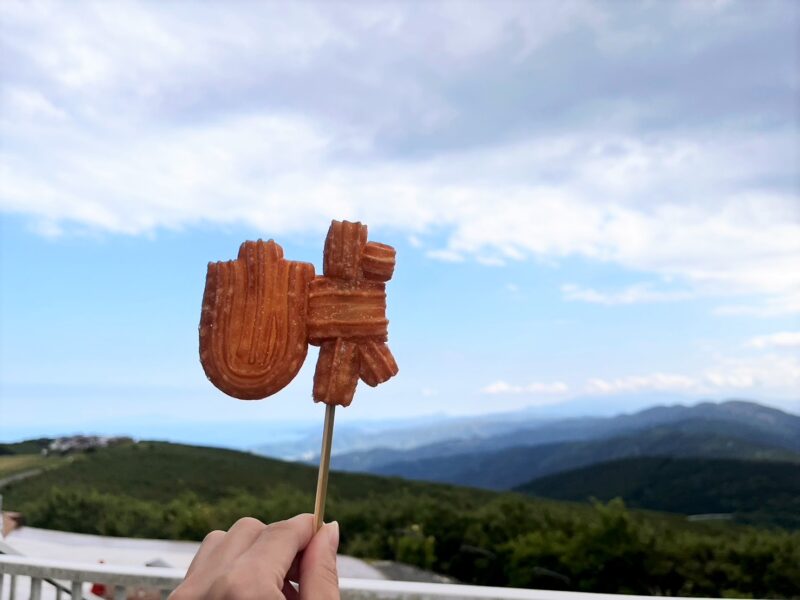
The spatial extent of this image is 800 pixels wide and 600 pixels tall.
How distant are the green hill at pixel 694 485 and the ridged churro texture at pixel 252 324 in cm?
949

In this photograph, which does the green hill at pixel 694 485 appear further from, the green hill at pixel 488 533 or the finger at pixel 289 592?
the finger at pixel 289 592

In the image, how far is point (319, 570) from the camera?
46.1 inches

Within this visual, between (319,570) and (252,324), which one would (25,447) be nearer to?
(252,324)

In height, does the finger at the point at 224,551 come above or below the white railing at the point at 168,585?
above

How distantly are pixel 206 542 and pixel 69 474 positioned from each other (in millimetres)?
9628

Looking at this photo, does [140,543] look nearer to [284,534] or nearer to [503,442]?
[284,534]

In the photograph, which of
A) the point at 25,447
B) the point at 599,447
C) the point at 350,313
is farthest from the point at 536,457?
the point at 350,313

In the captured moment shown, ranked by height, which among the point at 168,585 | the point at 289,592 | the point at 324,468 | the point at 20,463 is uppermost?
the point at 324,468

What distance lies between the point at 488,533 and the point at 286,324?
5132 millimetres

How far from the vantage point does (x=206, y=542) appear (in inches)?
45.5

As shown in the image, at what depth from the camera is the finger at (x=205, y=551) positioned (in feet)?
3.56

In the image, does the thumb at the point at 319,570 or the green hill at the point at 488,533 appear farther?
the green hill at the point at 488,533

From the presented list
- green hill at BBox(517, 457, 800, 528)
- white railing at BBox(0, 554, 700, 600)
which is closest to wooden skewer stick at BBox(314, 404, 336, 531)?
white railing at BBox(0, 554, 700, 600)

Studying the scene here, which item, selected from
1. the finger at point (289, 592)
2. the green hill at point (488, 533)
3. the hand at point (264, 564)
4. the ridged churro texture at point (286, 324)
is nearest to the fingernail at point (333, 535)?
the hand at point (264, 564)
